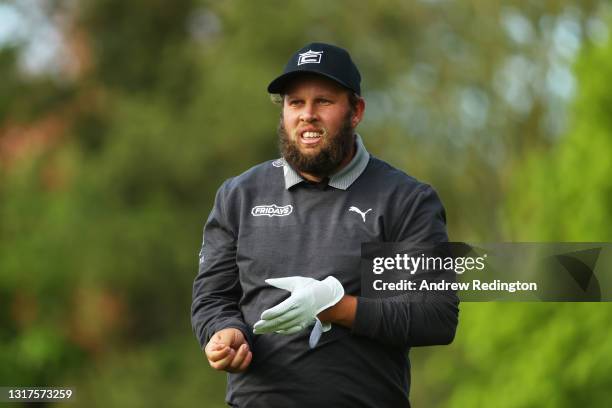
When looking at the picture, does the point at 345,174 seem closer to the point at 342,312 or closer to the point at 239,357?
the point at 342,312

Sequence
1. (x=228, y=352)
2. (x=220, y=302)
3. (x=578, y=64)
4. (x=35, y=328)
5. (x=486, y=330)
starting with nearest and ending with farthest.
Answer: (x=228, y=352)
(x=220, y=302)
(x=578, y=64)
(x=486, y=330)
(x=35, y=328)

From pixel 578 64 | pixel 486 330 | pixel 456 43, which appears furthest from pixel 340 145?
pixel 456 43

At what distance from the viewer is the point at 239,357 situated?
456 centimetres

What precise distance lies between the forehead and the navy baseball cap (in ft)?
0.10

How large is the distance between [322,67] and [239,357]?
107 cm

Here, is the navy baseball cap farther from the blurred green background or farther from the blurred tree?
the blurred green background

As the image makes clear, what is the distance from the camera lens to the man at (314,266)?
15.0 feet

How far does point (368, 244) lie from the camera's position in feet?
15.3

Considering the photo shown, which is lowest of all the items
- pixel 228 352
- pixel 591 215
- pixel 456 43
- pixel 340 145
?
pixel 228 352

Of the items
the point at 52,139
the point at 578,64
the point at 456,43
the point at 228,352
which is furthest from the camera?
the point at 52,139

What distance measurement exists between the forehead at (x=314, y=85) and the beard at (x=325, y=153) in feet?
0.35

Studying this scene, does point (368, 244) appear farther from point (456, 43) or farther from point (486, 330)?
point (456, 43)

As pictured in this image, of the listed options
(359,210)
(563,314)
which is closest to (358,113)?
(359,210)

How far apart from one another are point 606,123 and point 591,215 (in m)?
1.02
